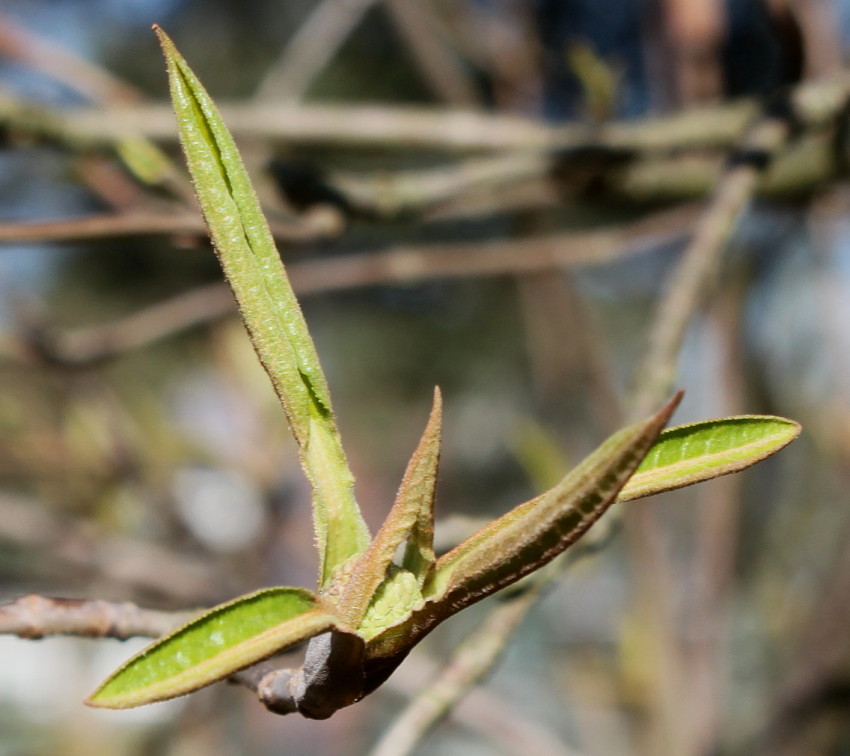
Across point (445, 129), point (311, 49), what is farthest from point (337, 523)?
point (311, 49)

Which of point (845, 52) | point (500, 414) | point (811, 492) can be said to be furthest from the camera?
point (500, 414)

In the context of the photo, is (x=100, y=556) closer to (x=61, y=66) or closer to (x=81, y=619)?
(x=61, y=66)

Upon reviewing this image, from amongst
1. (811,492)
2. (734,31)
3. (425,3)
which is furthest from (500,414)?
(425,3)

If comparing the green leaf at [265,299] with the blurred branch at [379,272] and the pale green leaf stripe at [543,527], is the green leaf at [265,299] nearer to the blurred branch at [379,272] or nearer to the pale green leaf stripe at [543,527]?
the pale green leaf stripe at [543,527]

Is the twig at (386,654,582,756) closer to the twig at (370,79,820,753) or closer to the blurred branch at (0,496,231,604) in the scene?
the blurred branch at (0,496,231,604)

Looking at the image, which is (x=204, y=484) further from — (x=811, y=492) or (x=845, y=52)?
(x=845, y=52)

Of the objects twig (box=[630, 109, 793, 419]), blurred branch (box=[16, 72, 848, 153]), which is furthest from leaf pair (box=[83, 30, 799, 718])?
blurred branch (box=[16, 72, 848, 153])
